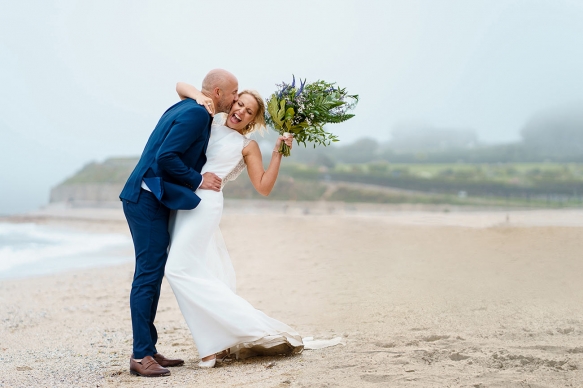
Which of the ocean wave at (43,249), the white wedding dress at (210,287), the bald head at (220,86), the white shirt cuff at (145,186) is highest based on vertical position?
the bald head at (220,86)

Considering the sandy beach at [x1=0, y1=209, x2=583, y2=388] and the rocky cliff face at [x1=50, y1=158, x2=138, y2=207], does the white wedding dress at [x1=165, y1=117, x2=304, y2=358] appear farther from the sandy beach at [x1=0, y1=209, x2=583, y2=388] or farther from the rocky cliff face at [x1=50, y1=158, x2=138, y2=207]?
the rocky cliff face at [x1=50, y1=158, x2=138, y2=207]

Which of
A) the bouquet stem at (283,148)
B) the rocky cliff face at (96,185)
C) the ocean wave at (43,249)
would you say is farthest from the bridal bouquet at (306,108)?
the rocky cliff face at (96,185)

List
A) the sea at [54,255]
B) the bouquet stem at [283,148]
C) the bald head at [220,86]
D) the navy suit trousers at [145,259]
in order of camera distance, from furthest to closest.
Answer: the sea at [54,255]
the bouquet stem at [283,148]
the bald head at [220,86]
the navy suit trousers at [145,259]

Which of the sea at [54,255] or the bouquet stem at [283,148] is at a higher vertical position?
the bouquet stem at [283,148]

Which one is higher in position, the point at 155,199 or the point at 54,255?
the point at 155,199

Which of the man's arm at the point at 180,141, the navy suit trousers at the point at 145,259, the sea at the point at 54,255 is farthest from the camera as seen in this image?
the sea at the point at 54,255

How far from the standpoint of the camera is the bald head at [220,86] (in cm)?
394

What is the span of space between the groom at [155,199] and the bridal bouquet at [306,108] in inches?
23.7

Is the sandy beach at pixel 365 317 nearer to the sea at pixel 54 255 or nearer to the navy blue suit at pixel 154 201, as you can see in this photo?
the navy blue suit at pixel 154 201

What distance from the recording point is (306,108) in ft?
13.8

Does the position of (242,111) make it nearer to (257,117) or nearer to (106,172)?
(257,117)

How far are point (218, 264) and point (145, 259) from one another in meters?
0.57

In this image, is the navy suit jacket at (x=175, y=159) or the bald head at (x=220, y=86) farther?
the bald head at (x=220, y=86)

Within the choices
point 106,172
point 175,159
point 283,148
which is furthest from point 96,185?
point 175,159
